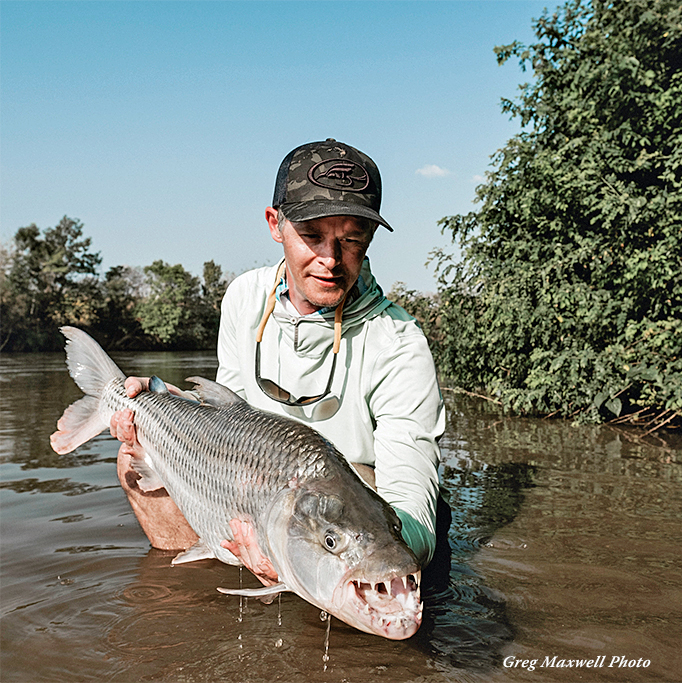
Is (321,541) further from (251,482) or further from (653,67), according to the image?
(653,67)

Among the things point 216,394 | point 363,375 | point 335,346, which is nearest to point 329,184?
point 335,346

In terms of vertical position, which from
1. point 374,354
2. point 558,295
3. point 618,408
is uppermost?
point 558,295

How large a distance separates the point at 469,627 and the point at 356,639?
541 millimetres

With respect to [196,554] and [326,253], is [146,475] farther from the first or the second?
[326,253]

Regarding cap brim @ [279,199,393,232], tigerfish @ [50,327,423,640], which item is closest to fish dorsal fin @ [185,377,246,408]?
tigerfish @ [50,327,423,640]

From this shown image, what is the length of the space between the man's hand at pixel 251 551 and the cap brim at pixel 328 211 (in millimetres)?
1320

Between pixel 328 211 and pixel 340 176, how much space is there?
0.21 meters

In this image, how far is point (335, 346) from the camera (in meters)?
3.11

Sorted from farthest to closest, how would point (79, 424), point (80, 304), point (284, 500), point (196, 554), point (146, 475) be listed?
1. point (80, 304)
2. point (79, 424)
3. point (146, 475)
4. point (196, 554)
5. point (284, 500)

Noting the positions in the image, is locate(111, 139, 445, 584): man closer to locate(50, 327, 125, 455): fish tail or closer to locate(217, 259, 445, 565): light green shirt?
locate(217, 259, 445, 565): light green shirt

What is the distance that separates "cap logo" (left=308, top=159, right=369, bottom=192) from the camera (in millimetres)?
2863

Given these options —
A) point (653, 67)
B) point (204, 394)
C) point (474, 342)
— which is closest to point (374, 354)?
point (204, 394)

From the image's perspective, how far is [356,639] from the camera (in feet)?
8.84

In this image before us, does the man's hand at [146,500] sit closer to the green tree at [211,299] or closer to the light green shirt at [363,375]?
the light green shirt at [363,375]
